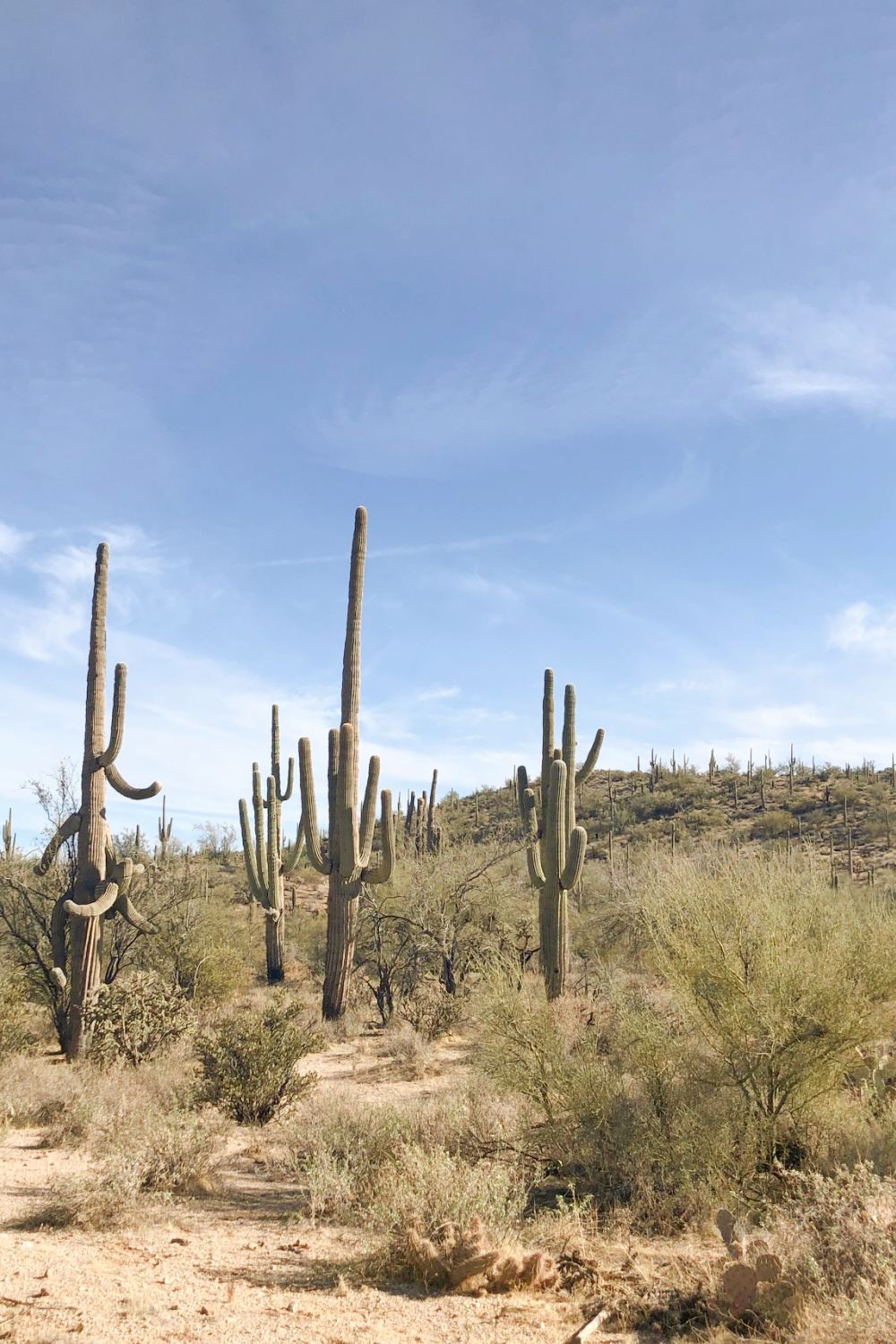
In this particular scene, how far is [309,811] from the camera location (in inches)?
703

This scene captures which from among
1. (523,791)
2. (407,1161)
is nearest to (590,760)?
(523,791)

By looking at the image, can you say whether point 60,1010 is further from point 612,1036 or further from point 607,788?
point 607,788

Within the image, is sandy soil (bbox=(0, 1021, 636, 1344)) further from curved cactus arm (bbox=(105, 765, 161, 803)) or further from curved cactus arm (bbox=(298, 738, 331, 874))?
curved cactus arm (bbox=(298, 738, 331, 874))

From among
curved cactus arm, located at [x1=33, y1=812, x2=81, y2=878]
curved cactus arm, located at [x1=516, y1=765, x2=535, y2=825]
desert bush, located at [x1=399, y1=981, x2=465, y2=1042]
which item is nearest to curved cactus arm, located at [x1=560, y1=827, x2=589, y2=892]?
curved cactus arm, located at [x1=516, y1=765, x2=535, y2=825]

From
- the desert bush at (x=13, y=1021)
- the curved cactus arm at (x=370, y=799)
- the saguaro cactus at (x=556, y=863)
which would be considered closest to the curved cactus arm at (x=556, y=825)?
the saguaro cactus at (x=556, y=863)

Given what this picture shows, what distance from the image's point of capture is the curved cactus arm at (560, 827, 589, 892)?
50.2 ft

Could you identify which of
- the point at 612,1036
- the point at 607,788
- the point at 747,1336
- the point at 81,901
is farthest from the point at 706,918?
the point at 607,788

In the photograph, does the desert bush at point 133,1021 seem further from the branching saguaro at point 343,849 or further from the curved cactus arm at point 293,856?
the curved cactus arm at point 293,856

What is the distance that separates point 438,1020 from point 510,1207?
10427 millimetres

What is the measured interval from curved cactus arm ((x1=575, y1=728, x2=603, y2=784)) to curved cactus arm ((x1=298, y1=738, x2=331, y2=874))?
4.85 meters

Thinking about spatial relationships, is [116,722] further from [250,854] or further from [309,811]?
[250,854]

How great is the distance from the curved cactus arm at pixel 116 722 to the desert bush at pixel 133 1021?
10.6ft

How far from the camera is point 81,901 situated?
13773mm

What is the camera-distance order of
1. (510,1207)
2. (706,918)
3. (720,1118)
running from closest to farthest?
(510,1207) → (720,1118) → (706,918)
